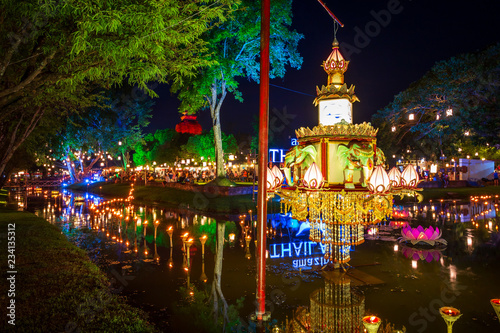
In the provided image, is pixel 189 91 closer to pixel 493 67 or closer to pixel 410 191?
pixel 410 191

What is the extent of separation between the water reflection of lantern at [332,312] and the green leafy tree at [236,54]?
722 inches

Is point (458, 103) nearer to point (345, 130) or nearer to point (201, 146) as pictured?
point (345, 130)

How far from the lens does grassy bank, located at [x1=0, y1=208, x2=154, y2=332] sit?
5117 millimetres

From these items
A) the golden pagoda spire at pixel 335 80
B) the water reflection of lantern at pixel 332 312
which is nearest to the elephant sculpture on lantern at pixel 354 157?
the golden pagoda spire at pixel 335 80

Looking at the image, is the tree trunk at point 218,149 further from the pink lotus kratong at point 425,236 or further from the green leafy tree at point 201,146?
the green leafy tree at point 201,146

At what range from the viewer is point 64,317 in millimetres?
5320

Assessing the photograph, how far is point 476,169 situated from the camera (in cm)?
4834

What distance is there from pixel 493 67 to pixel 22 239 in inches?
1183

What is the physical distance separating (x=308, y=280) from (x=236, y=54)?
2077 cm

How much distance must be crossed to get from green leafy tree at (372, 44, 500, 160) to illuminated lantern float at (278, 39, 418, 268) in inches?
858

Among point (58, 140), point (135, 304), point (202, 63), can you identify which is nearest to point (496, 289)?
point (135, 304)

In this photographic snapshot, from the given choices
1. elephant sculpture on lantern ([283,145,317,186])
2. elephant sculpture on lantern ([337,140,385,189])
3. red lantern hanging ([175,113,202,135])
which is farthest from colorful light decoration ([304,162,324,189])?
red lantern hanging ([175,113,202,135])

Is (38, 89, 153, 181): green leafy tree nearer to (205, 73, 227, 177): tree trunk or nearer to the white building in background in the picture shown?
(205, 73, 227, 177): tree trunk

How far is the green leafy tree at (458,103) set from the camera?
76.6 ft
